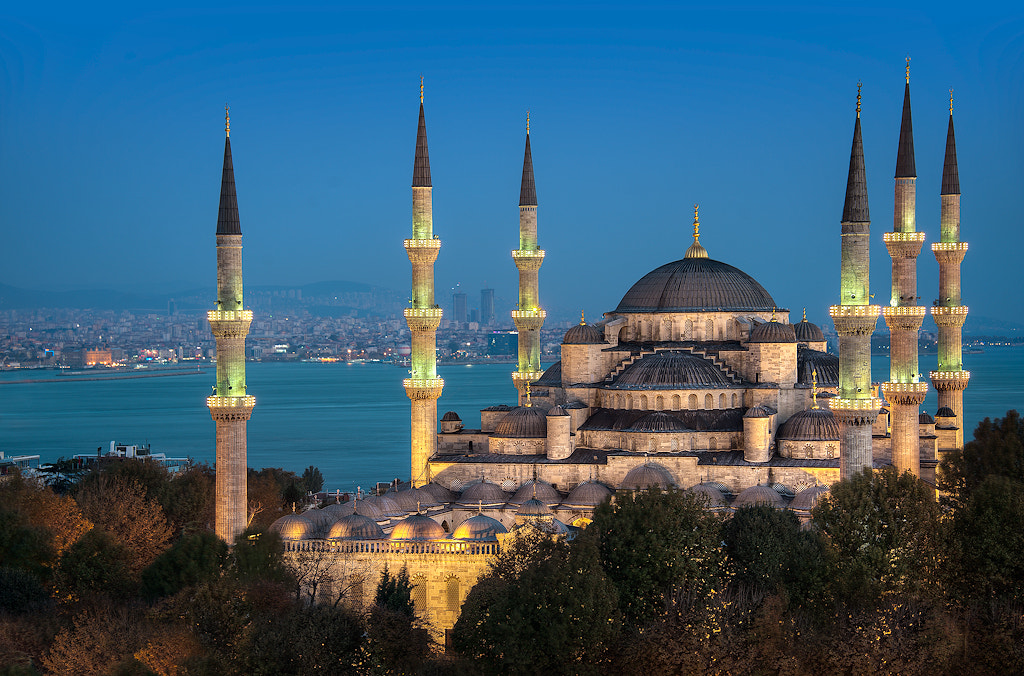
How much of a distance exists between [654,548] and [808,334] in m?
12.8

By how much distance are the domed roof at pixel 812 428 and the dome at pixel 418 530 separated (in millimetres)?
7601

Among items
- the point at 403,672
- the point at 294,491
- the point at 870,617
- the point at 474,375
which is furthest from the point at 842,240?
the point at 474,375

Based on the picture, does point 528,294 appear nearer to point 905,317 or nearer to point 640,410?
point 640,410

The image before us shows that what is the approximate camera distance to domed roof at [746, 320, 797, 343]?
2773cm

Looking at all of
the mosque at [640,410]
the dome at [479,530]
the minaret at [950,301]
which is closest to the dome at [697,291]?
the mosque at [640,410]

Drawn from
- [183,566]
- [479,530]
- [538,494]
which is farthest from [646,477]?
[183,566]

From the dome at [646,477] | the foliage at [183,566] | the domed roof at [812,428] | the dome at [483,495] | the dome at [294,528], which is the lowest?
the foliage at [183,566]

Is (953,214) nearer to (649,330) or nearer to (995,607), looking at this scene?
(649,330)

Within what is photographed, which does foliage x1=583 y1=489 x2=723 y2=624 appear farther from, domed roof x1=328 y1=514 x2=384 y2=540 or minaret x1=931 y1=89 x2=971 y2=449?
minaret x1=931 y1=89 x2=971 y2=449

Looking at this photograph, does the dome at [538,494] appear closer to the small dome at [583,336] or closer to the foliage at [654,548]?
the small dome at [583,336]

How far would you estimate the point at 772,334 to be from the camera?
1093 inches

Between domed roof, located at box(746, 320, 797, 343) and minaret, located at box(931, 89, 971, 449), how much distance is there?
14.3 feet

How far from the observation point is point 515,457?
26625 mm

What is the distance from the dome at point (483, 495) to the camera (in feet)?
81.6
